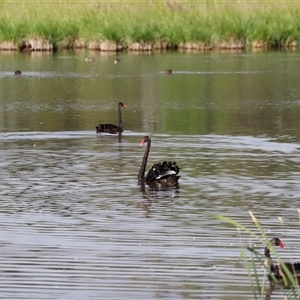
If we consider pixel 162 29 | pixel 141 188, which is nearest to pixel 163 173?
pixel 141 188

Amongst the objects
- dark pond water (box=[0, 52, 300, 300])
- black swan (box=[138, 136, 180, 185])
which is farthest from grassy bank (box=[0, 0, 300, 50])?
black swan (box=[138, 136, 180, 185])

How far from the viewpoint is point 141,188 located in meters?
12.6

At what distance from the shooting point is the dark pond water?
26.9 feet

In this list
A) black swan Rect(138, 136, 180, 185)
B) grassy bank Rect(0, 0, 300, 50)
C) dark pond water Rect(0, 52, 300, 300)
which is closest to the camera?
dark pond water Rect(0, 52, 300, 300)

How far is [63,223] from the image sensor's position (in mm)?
10352

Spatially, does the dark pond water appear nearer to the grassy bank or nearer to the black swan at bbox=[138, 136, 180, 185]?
the black swan at bbox=[138, 136, 180, 185]

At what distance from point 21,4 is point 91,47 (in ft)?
32.7

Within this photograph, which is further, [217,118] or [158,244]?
[217,118]

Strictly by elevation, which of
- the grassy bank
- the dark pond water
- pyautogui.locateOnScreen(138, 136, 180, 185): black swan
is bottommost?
the dark pond water

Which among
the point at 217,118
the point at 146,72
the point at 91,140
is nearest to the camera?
the point at 91,140

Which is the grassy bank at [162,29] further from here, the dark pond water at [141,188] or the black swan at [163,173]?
the black swan at [163,173]

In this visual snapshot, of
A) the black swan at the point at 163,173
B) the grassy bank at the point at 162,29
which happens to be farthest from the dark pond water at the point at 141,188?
the grassy bank at the point at 162,29

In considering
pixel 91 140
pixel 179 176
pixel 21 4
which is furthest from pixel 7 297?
pixel 21 4

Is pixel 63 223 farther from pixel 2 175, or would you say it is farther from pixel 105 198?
pixel 2 175
